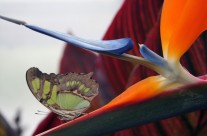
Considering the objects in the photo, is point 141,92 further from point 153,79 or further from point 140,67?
point 140,67

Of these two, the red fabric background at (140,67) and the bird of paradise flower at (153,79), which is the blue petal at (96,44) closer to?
the bird of paradise flower at (153,79)

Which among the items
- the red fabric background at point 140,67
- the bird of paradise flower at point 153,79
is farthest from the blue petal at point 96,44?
the red fabric background at point 140,67

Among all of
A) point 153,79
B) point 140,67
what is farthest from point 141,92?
point 140,67

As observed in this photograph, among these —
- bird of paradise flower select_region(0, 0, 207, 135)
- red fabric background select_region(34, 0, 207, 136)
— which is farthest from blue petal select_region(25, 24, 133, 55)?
red fabric background select_region(34, 0, 207, 136)

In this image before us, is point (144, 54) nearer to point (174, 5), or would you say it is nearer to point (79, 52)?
point (174, 5)

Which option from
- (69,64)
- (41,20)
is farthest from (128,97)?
(41,20)

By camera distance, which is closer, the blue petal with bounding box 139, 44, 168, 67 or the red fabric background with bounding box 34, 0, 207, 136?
the blue petal with bounding box 139, 44, 168, 67

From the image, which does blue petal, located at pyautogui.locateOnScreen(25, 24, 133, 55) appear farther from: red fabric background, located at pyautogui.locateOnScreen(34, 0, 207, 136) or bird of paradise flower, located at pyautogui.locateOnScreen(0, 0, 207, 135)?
red fabric background, located at pyautogui.locateOnScreen(34, 0, 207, 136)
